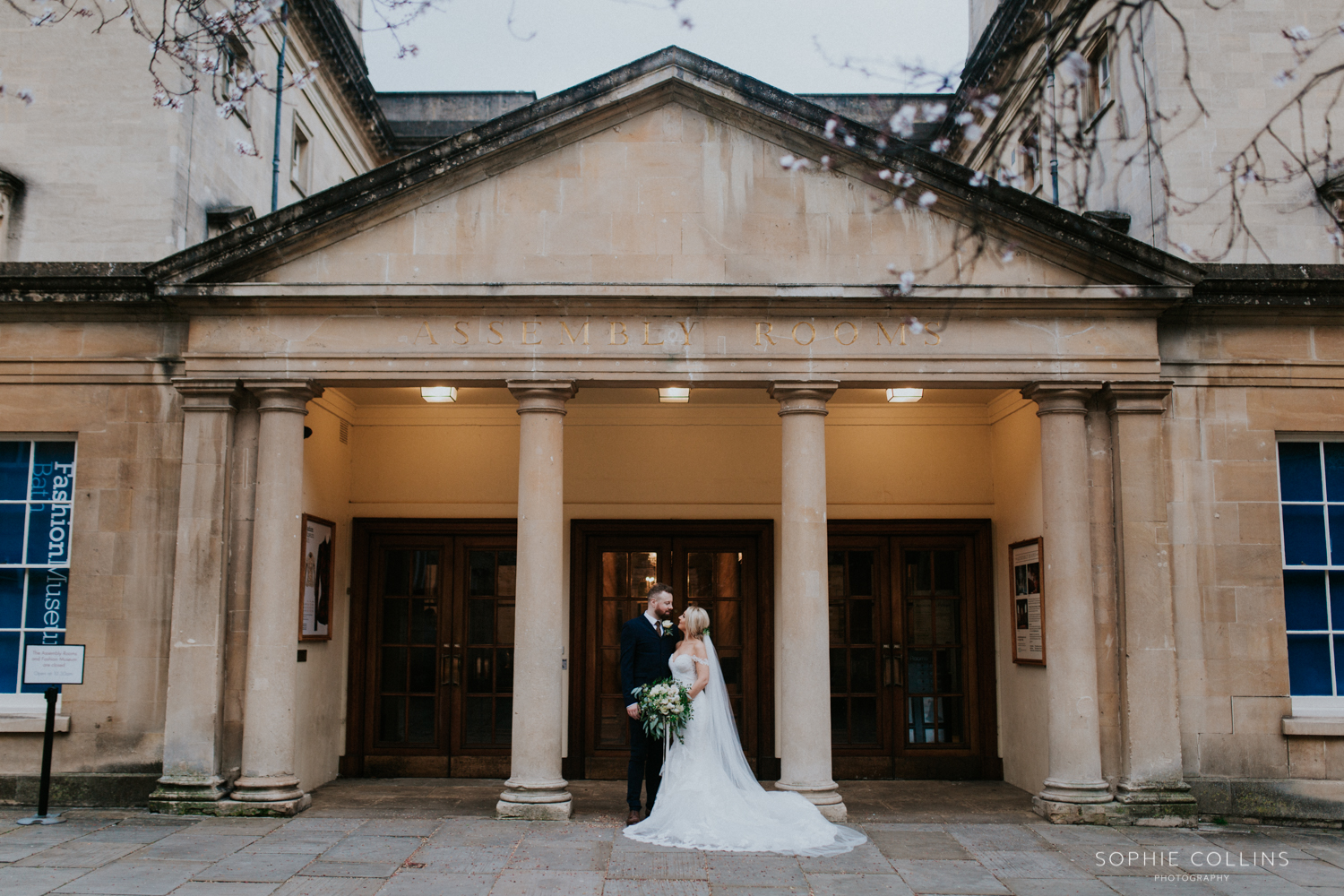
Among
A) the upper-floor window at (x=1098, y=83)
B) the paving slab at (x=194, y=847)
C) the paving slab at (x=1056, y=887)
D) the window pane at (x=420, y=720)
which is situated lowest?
the paving slab at (x=1056, y=887)

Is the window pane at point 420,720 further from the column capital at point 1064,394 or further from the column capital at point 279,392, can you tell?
the column capital at point 1064,394

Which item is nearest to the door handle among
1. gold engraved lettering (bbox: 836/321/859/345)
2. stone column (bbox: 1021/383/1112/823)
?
stone column (bbox: 1021/383/1112/823)

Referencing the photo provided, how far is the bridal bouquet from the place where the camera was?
8.25m

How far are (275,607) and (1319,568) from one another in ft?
30.9

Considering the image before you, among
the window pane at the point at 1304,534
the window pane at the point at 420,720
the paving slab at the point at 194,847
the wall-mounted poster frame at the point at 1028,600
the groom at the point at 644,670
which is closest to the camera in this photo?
the paving slab at the point at 194,847

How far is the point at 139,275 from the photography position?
9398mm

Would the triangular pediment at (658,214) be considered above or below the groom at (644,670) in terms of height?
above

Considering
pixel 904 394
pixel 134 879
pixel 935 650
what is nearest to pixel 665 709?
pixel 134 879

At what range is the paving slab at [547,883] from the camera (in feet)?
21.7

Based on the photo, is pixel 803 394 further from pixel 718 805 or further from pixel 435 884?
pixel 435 884

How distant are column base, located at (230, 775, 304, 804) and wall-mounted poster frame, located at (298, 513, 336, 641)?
157cm

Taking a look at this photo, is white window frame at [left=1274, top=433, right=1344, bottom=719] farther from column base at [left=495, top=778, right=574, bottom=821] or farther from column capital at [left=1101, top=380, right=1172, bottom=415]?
column base at [left=495, top=778, right=574, bottom=821]

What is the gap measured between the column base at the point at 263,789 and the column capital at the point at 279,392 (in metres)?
3.17

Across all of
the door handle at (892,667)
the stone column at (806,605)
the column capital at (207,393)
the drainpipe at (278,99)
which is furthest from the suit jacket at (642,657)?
the drainpipe at (278,99)
